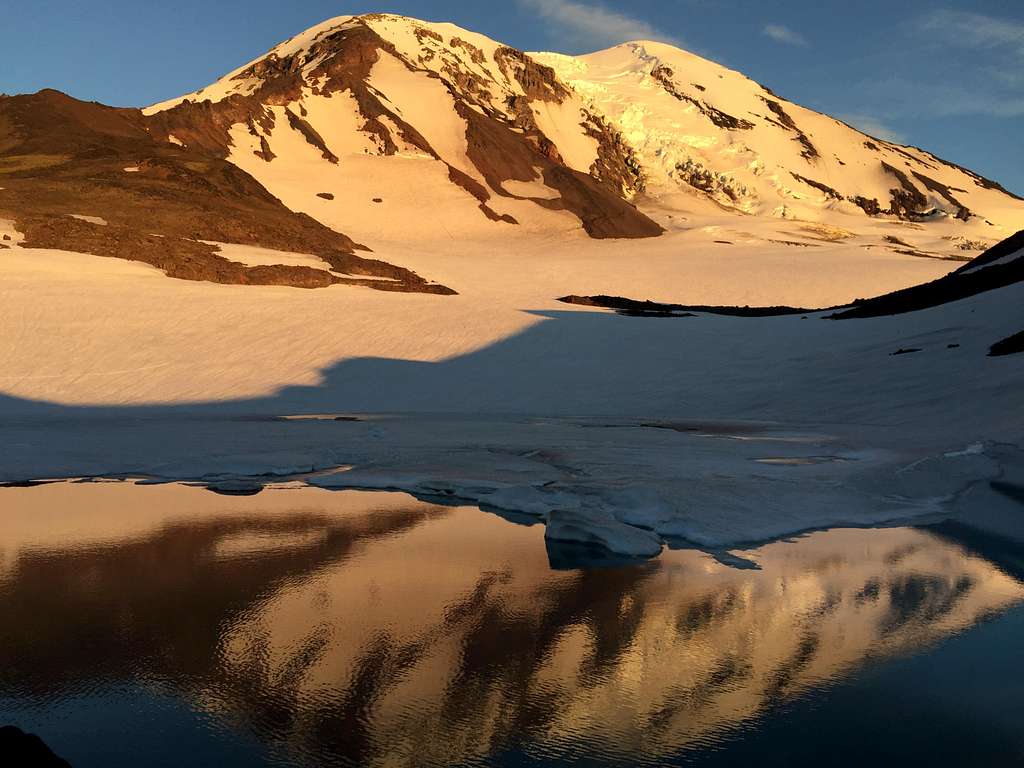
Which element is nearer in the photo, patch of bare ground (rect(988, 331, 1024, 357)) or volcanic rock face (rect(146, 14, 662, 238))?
patch of bare ground (rect(988, 331, 1024, 357))

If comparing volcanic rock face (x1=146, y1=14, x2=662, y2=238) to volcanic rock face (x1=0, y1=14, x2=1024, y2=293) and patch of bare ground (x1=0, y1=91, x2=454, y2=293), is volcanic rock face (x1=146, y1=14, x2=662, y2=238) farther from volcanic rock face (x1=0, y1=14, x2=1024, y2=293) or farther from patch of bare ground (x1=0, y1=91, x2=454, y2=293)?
patch of bare ground (x1=0, y1=91, x2=454, y2=293)

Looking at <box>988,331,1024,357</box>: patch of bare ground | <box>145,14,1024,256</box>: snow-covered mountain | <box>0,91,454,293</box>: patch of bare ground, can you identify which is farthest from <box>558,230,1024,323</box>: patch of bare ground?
<box>145,14,1024,256</box>: snow-covered mountain

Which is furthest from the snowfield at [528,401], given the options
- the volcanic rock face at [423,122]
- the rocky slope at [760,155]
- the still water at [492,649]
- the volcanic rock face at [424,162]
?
the rocky slope at [760,155]

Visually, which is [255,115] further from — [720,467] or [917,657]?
[917,657]

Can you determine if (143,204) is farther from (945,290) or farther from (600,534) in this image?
(600,534)

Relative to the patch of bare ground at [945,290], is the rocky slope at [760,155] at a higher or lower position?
higher

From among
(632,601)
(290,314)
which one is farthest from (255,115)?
(632,601)

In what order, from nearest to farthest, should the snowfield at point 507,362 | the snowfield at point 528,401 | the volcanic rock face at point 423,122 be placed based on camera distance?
the snowfield at point 528,401
the snowfield at point 507,362
the volcanic rock face at point 423,122

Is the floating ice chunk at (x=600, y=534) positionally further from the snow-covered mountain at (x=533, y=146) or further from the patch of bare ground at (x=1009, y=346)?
the snow-covered mountain at (x=533, y=146)
